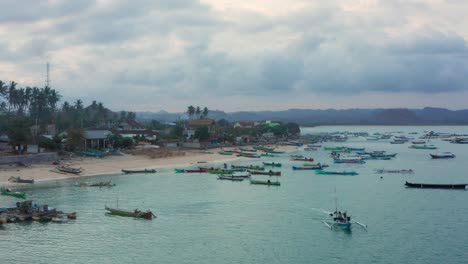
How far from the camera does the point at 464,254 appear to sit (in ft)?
101

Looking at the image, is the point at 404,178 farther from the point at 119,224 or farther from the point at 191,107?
the point at 191,107

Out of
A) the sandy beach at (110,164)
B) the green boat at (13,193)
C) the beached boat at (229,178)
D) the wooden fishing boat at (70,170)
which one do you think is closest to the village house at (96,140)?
the sandy beach at (110,164)

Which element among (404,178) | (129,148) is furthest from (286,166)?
(129,148)

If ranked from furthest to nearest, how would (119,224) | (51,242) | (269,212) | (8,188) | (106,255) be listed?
1. (8,188)
2. (269,212)
3. (119,224)
4. (51,242)
5. (106,255)

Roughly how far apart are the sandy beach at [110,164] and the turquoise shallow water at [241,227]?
21.7 feet

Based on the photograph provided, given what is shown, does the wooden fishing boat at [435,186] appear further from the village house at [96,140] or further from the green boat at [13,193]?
the village house at [96,140]

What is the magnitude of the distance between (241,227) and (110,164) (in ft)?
129

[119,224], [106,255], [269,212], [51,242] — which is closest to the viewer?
[106,255]

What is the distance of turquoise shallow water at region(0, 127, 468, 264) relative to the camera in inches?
1200

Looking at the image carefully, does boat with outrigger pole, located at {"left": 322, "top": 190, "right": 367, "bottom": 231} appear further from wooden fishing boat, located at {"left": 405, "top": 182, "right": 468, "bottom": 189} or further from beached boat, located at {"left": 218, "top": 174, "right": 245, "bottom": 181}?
beached boat, located at {"left": 218, "top": 174, "right": 245, "bottom": 181}

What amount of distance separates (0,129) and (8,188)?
31.2 m

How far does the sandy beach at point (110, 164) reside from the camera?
59600mm

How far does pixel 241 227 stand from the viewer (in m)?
36.7

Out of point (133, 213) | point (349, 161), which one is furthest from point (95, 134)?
point (133, 213)
